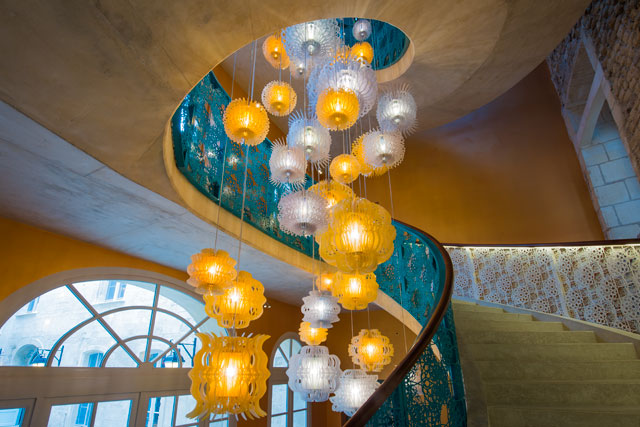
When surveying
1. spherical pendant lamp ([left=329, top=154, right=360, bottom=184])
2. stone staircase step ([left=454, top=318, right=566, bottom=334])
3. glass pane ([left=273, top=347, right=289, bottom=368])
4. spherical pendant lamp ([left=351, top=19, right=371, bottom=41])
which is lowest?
glass pane ([left=273, top=347, right=289, bottom=368])

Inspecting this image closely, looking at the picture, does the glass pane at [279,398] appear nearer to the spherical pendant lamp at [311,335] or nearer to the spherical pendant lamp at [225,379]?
the spherical pendant lamp at [311,335]

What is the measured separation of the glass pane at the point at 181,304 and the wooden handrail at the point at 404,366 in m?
4.47

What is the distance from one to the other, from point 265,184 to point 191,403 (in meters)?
3.81

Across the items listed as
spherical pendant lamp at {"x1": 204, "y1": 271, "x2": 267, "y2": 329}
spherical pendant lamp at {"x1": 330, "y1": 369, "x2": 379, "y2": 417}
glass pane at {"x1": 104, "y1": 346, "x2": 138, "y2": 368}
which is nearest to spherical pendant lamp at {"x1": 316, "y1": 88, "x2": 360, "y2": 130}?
spherical pendant lamp at {"x1": 204, "y1": 271, "x2": 267, "y2": 329}

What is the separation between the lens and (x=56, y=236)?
446cm

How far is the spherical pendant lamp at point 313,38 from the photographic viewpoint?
3.84 metres

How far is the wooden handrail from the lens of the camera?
2002mm

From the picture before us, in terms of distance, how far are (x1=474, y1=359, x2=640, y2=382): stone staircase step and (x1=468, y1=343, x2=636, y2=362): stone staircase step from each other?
0.17m

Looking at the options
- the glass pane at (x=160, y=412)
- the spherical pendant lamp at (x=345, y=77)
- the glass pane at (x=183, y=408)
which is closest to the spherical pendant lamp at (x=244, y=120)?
the spherical pendant lamp at (x=345, y=77)

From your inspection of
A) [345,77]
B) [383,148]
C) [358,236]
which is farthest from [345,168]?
[358,236]

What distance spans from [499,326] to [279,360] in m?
5.28

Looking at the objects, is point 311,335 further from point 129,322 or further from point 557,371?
point 557,371

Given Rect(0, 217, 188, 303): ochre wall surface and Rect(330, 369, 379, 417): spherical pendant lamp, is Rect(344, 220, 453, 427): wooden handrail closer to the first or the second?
Rect(330, 369, 379, 417): spherical pendant lamp

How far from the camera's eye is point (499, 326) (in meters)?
4.23
